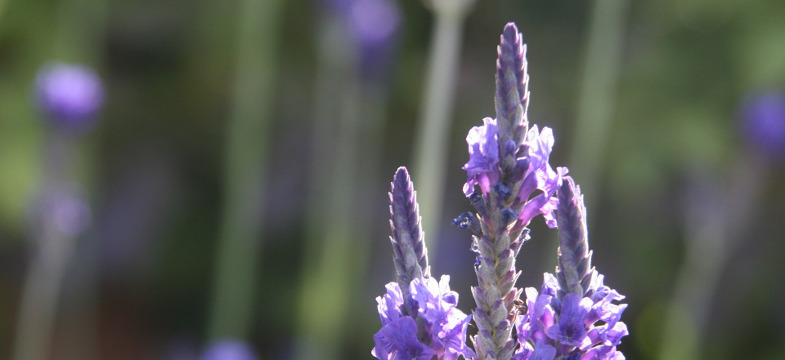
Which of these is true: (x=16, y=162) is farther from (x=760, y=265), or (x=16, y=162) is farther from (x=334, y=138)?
(x=760, y=265)

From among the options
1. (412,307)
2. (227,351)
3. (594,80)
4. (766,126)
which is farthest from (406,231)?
(766,126)

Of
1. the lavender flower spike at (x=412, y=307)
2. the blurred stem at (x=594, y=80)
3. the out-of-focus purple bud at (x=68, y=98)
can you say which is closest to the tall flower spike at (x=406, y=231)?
the lavender flower spike at (x=412, y=307)

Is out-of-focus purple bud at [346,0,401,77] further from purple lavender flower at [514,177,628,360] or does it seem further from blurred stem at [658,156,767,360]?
purple lavender flower at [514,177,628,360]

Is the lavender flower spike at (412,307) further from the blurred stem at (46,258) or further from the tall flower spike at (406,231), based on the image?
the blurred stem at (46,258)

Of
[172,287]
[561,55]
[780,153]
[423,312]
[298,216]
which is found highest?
[561,55]

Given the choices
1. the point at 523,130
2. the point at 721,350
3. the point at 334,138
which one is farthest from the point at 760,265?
the point at 523,130

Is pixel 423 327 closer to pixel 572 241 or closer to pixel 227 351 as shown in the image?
pixel 572 241

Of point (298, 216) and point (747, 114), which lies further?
point (298, 216)
